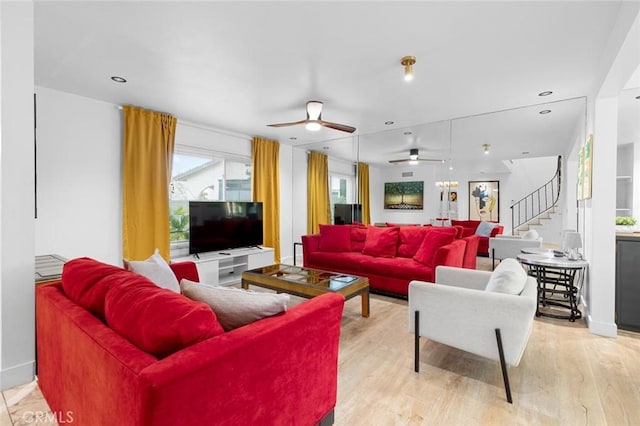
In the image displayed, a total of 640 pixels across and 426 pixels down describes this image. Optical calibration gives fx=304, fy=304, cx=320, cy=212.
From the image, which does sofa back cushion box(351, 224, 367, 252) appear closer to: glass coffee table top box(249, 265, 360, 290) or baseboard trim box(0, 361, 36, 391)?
glass coffee table top box(249, 265, 360, 290)

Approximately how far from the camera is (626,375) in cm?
209

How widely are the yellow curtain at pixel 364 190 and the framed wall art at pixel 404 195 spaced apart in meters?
0.60

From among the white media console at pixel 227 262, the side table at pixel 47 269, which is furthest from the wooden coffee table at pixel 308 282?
the side table at pixel 47 269

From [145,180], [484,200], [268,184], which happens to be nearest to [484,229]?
[484,200]

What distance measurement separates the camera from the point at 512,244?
5.17 metres

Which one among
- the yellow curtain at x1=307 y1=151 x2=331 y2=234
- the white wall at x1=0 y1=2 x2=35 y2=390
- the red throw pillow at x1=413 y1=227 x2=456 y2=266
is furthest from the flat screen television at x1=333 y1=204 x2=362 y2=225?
the white wall at x1=0 y1=2 x2=35 y2=390

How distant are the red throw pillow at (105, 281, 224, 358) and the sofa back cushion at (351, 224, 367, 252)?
12.6 feet

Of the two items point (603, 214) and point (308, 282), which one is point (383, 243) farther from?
point (603, 214)

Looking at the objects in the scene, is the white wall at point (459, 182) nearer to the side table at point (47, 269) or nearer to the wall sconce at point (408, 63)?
the wall sconce at point (408, 63)

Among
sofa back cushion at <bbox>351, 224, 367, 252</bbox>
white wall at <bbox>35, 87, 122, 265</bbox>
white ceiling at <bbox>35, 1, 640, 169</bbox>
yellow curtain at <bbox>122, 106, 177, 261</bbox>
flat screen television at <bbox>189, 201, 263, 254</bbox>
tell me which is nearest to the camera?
white ceiling at <bbox>35, 1, 640, 169</bbox>

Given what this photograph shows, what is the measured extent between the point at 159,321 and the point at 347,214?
569 cm

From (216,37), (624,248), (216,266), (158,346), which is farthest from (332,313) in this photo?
(216,266)

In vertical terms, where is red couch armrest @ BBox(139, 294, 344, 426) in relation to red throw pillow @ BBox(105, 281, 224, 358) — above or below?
below

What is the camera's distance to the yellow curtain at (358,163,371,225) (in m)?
6.68
